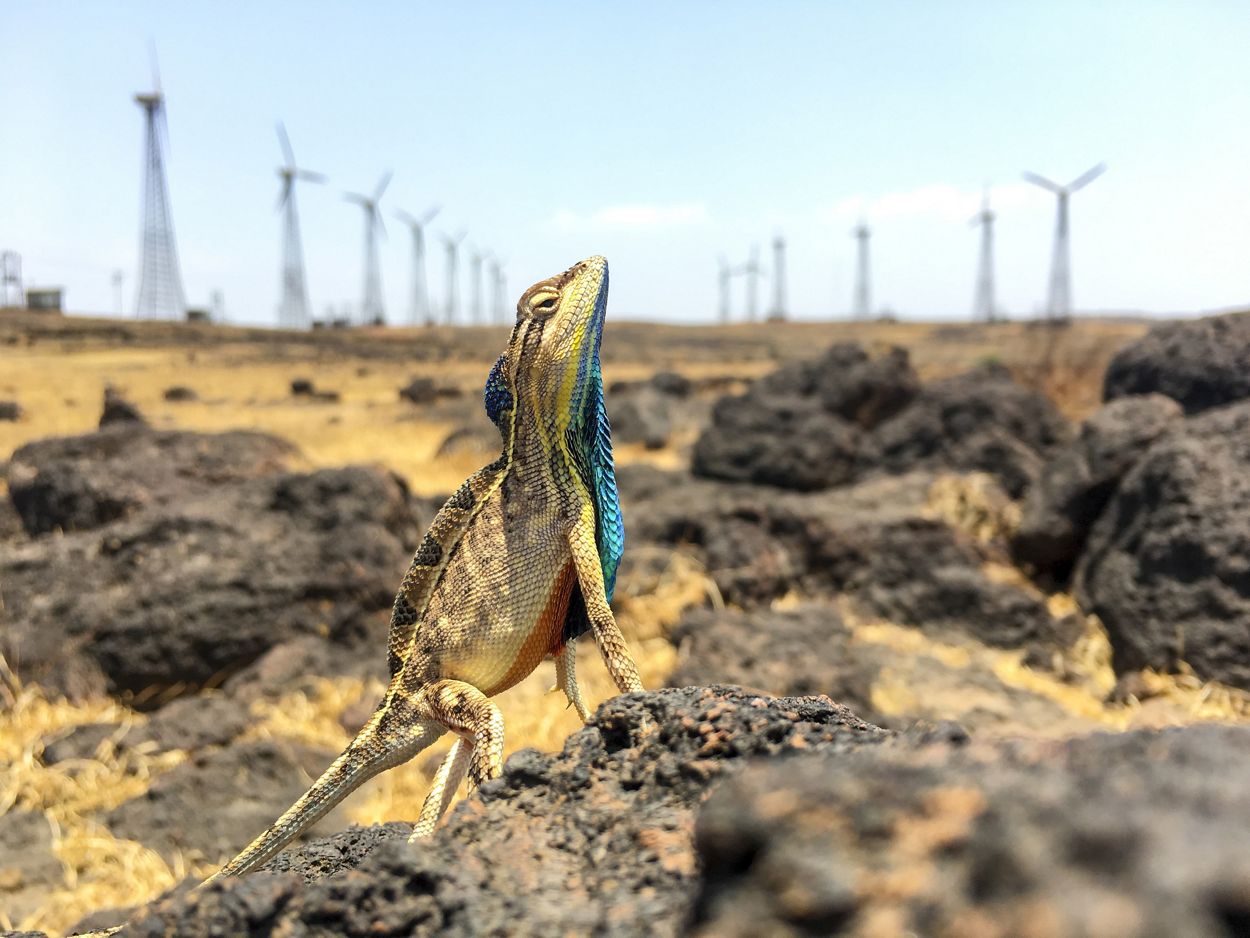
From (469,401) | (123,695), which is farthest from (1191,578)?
(469,401)

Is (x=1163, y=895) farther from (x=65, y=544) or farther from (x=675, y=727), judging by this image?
(x=65, y=544)

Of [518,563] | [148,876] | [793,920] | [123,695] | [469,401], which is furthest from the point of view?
[469,401]

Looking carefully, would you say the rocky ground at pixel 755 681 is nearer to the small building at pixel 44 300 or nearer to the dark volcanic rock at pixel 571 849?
the dark volcanic rock at pixel 571 849

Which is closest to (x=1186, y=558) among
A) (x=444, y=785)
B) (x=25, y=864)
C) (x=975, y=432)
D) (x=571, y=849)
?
(x=975, y=432)

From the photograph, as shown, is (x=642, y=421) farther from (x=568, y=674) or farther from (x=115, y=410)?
(x=568, y=674)

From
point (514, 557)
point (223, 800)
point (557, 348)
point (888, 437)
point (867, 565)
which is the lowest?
point (223, 800)
